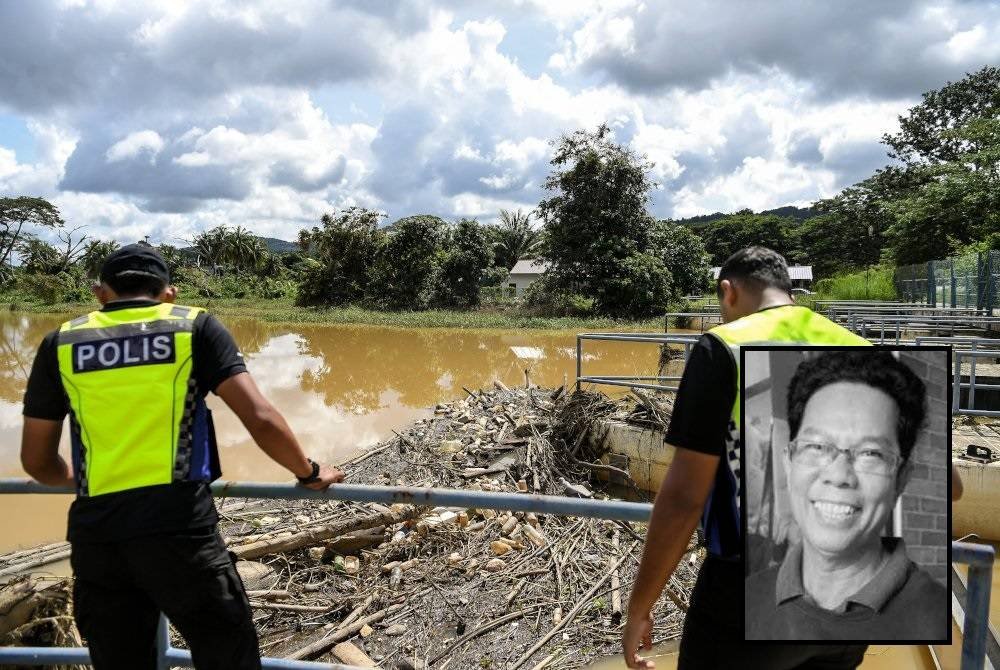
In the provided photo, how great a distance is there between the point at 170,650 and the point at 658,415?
21.4 feet

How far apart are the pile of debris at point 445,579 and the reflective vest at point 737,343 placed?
3.68m

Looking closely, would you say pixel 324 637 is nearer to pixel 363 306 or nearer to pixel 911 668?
pixel 911 668

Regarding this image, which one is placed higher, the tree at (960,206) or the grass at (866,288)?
the tree at (960,206)

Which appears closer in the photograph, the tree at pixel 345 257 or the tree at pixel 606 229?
the tree at pixel 606 229

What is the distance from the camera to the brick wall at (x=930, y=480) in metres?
1.38

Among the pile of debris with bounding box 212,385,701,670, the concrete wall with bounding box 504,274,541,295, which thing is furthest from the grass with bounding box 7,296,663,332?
the pile of debris with bounding box 212,385,701,670

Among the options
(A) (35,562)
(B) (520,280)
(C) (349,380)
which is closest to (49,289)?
(B) (520,280)

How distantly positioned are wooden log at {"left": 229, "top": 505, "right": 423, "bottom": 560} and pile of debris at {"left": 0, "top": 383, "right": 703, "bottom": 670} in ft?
0.04

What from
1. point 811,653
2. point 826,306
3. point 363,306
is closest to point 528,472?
point 811,653

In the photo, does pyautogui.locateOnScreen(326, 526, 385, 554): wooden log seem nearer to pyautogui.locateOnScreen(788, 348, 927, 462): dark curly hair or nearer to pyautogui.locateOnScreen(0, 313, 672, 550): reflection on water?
pyautogui.locateOnScreen(0, 313, 672, 550): reflection on water

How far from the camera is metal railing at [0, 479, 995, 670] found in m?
1.71

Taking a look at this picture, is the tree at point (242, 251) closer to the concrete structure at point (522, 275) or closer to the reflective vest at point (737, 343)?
the concrete structure at point (522, 275)

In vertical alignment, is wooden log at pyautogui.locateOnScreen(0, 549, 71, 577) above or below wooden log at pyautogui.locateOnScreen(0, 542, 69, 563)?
above

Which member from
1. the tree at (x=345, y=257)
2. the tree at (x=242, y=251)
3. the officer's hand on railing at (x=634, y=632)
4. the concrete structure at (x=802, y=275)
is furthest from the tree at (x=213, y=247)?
the officer's hand on railing at (x=634, y=632)
